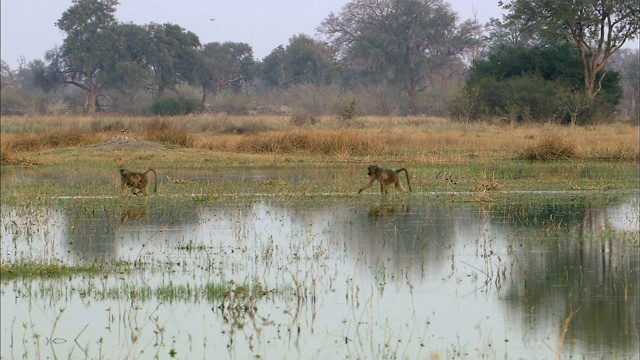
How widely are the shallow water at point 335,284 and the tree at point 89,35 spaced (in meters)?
50.3

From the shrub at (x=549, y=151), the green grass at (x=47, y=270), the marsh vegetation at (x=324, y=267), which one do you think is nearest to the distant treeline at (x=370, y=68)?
the shrub at (x=549, y=151)

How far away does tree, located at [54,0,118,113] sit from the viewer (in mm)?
63594

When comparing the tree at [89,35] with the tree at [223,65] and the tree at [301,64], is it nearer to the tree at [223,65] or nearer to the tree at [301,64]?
the tree at [223,65]

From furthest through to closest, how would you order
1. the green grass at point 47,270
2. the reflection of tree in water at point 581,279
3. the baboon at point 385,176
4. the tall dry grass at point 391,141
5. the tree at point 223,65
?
the tree at point 223,65 → the tall dry grass at point 391,141 → the baboon at point 385,176 → the green grass at point 47,270 → the reflection of tree in water at point 581,279

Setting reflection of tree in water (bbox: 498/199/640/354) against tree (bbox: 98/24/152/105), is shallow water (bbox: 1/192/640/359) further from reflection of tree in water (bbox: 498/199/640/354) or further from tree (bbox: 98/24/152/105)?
A: tree (bbox: 98/24/152/105)

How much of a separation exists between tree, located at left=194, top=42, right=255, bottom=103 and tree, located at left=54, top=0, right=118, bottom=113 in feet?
25.0

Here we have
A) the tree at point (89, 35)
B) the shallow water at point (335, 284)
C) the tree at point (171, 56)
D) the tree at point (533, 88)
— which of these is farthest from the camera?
the tree at point (171, 56)

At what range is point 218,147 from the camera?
29.9 meters

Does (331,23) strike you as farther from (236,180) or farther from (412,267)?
(412,267)

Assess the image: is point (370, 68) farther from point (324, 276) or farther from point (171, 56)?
point (324, 276)

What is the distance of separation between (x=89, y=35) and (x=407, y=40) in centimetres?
2184

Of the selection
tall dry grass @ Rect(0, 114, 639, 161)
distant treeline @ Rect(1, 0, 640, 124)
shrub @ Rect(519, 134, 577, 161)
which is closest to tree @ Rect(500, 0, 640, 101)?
distant treeline @ Rect(1, 0, 640, 124)

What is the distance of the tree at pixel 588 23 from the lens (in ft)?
147

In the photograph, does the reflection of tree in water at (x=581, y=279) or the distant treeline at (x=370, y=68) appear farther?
the distant treeline at (x=370, y=68)
